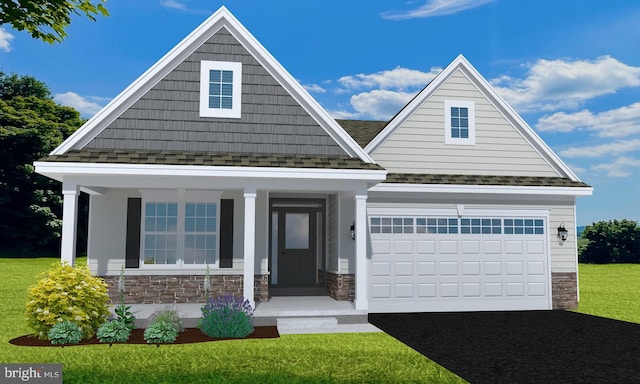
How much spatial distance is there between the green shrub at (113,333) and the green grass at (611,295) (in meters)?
11.0

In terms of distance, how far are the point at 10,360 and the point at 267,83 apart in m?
7.42

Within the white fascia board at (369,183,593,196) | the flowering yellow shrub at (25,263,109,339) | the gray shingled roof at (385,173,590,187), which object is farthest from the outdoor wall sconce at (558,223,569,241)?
the flowering yellow shrub at (25,263,109,339)

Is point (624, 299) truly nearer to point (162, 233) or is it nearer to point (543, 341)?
point (543, 341)

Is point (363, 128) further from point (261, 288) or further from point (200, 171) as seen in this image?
point (200, 171)

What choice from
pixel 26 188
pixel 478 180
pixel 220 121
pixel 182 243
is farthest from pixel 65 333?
pixel 26 188

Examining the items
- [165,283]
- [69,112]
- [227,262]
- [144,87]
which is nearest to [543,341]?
[227,262]

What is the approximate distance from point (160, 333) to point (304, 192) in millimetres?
5680

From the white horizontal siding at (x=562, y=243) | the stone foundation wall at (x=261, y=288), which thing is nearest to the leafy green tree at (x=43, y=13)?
the stone foundation wall at (x=261, y=288)

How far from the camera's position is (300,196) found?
49.2 feet

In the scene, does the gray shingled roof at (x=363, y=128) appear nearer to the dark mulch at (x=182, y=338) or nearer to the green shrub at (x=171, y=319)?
the dark mulch at (x=182, y=338)

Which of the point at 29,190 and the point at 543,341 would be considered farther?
the point at 29,190

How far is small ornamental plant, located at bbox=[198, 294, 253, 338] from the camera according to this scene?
385 inches

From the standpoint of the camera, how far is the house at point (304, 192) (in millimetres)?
11320

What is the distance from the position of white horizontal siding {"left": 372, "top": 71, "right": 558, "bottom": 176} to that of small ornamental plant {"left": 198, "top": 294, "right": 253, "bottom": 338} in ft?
20.5
